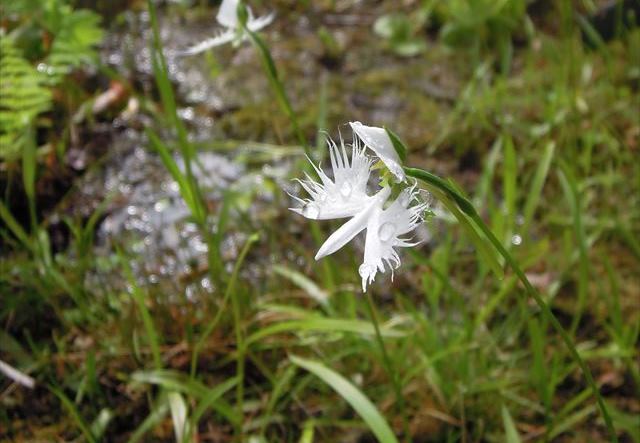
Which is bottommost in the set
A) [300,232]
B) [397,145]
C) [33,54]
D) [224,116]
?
[300,232]

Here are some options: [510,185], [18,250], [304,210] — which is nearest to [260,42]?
[304,210]

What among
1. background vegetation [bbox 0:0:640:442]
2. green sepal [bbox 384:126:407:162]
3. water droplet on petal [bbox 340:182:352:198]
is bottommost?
background vegetation [bbox 0:0:640:442]

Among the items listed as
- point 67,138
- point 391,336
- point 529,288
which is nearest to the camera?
point 529,288

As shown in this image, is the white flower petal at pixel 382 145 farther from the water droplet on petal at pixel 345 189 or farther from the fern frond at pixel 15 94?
the fern frond at pixel 15 94

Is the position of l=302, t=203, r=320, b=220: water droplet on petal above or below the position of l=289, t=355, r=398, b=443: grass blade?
above

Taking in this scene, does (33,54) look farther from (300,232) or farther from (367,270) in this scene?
(367,270)

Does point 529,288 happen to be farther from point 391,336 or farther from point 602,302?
point 602,302

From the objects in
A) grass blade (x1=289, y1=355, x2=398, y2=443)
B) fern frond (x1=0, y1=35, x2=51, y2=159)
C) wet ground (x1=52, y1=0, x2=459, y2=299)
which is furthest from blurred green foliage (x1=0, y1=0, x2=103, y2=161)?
grass blade (x1=289, y1=355, x2=398, y2=443)

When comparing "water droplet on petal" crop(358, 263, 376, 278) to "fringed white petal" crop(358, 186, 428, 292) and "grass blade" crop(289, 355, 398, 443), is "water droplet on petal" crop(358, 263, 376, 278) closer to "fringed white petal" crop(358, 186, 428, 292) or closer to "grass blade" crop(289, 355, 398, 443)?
"fringed white petal" crop(358, 186, 428, 292)

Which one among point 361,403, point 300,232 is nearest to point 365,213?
point 361,403
